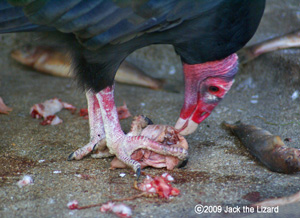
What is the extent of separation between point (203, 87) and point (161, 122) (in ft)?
2.25

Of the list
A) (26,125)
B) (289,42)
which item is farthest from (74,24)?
(289,42)

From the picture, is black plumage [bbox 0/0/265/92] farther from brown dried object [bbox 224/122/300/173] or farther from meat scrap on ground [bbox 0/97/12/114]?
meat scrap on ground [bbox 0/97/12/114]

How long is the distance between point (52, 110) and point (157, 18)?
5.50 ft

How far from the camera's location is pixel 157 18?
8.89 ft

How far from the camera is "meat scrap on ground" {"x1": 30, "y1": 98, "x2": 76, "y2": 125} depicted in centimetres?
382

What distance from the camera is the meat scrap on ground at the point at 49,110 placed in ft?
12.5

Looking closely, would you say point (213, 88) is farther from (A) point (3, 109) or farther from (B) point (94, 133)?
(A) point (3, 109)

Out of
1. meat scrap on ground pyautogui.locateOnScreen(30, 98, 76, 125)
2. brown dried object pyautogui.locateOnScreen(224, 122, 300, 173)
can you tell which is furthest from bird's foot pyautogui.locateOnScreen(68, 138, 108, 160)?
brown dried object pyautogui.locateOnScreen(224, 122, 300, 173)

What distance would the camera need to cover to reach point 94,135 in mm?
3293

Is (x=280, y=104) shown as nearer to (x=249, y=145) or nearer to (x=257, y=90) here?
(x=257, y=90)

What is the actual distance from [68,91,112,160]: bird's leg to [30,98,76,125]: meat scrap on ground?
0.58m

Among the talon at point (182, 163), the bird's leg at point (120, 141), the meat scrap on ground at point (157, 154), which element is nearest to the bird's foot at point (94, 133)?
the bird's leg at point (120, 141)

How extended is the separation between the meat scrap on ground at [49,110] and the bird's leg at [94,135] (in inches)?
22.9

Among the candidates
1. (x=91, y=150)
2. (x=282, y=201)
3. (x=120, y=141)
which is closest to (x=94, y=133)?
(x=91, y=150)
